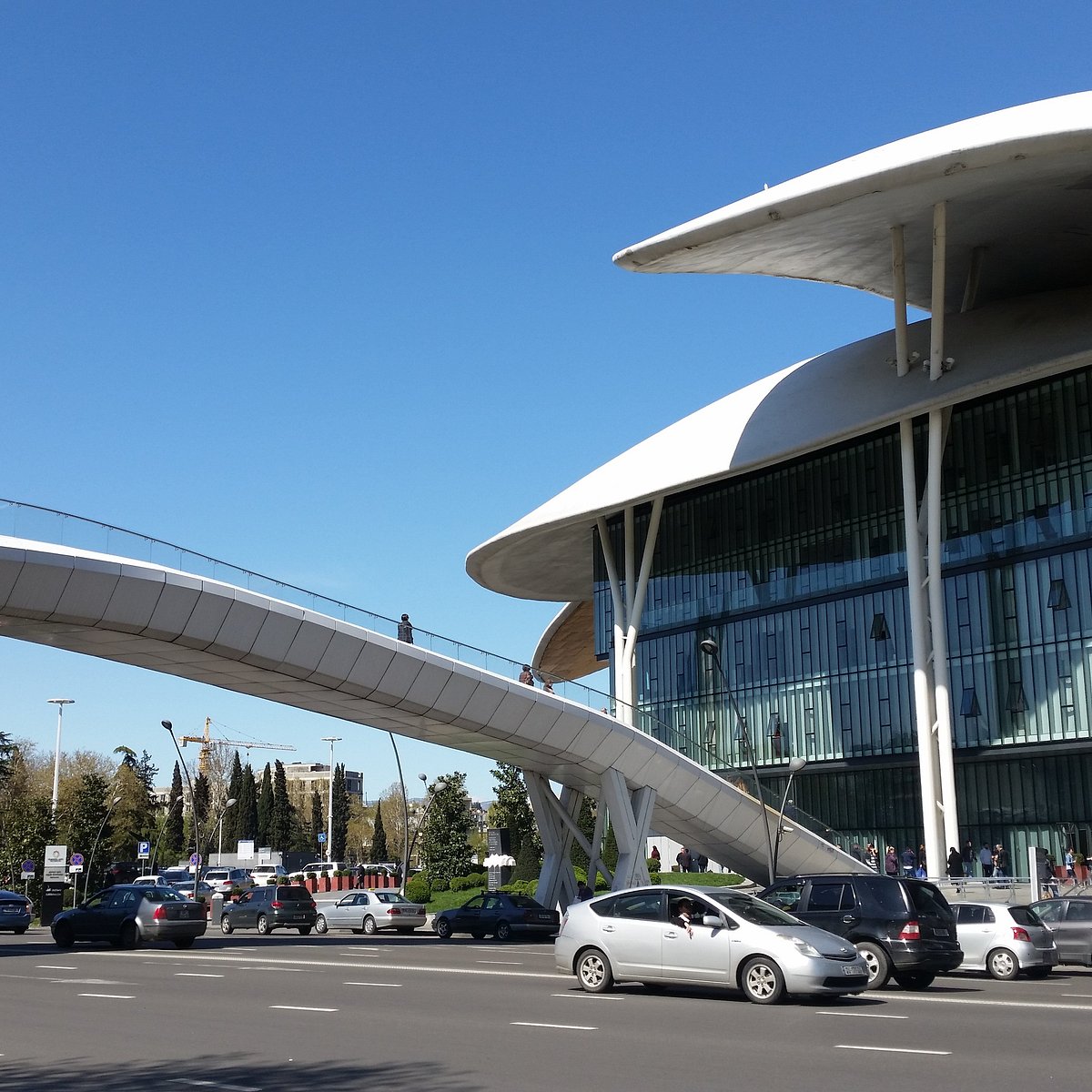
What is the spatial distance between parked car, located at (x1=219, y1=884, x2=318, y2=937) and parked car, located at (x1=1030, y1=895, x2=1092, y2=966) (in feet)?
75.0

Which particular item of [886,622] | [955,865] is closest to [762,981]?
[955,865]

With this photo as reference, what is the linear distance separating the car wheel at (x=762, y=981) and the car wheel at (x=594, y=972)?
211cm

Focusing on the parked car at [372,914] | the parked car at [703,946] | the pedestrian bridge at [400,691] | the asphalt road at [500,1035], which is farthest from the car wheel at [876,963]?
the parked car at [372,914]

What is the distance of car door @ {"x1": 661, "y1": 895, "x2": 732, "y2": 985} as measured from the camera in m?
16.3

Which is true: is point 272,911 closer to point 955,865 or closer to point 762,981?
point 955,865

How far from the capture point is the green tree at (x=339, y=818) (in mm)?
130025

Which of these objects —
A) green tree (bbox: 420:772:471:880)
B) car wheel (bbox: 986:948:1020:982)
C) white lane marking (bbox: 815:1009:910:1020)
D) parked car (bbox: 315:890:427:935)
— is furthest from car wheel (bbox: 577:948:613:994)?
green tree (bbox: 420:772:471:880)

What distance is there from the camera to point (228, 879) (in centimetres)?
7125

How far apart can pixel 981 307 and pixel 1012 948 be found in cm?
2876

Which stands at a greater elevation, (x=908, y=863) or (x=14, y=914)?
(x=908, y=863)

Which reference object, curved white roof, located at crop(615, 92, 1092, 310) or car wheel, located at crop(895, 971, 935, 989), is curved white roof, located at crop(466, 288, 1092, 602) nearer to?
curved white roof, located at crop(615, 92, 1092, 310)

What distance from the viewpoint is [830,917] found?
19.1 m

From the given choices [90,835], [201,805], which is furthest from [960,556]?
[201,805]

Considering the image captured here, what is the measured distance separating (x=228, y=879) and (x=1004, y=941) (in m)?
56.3
